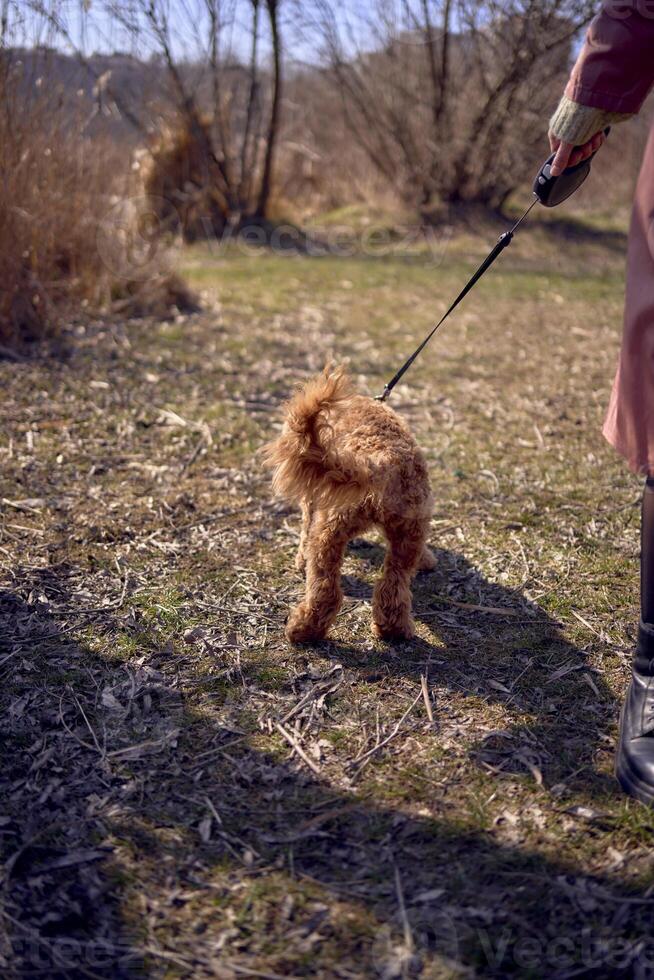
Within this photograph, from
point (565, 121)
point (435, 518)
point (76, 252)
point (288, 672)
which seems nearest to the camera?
point (565, 121)

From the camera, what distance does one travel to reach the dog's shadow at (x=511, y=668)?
247 centimetres

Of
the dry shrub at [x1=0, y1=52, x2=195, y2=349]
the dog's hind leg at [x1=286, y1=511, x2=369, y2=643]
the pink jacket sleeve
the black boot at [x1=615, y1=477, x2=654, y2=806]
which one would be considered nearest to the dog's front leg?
the dog's hind leg at [x1=286, y1=511, x2=369, y2=643]

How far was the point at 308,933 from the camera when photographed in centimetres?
191

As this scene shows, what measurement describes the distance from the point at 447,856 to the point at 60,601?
1842 millimetres

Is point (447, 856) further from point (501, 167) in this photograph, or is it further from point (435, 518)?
point (501, 167)

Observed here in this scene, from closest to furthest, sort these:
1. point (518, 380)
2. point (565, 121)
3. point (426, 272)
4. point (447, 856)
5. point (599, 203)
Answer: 1. point (447, 856)
2. point (565, 121)
3. point (518, 380)
4. point (426, 272)
5. point (599, 203)

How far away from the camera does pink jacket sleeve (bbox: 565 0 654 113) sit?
90.8 inches

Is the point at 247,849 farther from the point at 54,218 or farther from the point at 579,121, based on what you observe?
the point at 54,218

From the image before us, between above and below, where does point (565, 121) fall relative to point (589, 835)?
above

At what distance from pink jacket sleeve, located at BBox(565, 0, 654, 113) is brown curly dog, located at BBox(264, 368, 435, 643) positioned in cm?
112

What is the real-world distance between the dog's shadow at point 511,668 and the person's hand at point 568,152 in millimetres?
1619

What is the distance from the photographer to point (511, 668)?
2902 mm

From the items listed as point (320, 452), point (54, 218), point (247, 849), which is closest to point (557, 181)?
point (320, 452)

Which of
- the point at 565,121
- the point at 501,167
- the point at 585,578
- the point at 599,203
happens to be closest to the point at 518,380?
the point at 585,578
